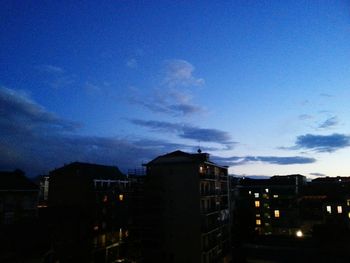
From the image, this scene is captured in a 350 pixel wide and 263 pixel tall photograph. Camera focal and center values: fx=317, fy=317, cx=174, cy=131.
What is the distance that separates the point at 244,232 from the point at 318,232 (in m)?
17.2

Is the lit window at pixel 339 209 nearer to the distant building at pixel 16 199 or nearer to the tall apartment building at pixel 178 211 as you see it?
the tall apartment building at pixel 178 211

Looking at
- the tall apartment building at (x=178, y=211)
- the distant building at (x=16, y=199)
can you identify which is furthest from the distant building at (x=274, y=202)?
the distant building at (x=16, y=199)

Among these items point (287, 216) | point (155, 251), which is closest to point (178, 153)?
point (155, 251)

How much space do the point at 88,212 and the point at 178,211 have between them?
512 inches

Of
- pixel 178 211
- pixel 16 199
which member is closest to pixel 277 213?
pixel 178 211

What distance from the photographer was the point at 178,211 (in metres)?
45.0

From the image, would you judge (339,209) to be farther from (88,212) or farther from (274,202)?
(88,212)

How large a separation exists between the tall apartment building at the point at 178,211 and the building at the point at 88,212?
7.29 m

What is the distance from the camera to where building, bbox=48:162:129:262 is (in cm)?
4150

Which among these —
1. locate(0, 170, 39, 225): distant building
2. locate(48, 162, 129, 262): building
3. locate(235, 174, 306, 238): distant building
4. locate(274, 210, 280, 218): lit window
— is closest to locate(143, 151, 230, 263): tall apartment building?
locate(48, 162, 129, 262): building

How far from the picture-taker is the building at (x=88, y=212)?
41500 millimetres

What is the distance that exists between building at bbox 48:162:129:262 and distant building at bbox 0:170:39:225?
3.90m

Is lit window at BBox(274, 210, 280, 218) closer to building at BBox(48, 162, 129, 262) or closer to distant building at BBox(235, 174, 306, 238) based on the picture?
distant building at BBox(235, 174, 306, 238)

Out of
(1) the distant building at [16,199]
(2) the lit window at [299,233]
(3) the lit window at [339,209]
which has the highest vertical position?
(1) the distant building at [16,199]
